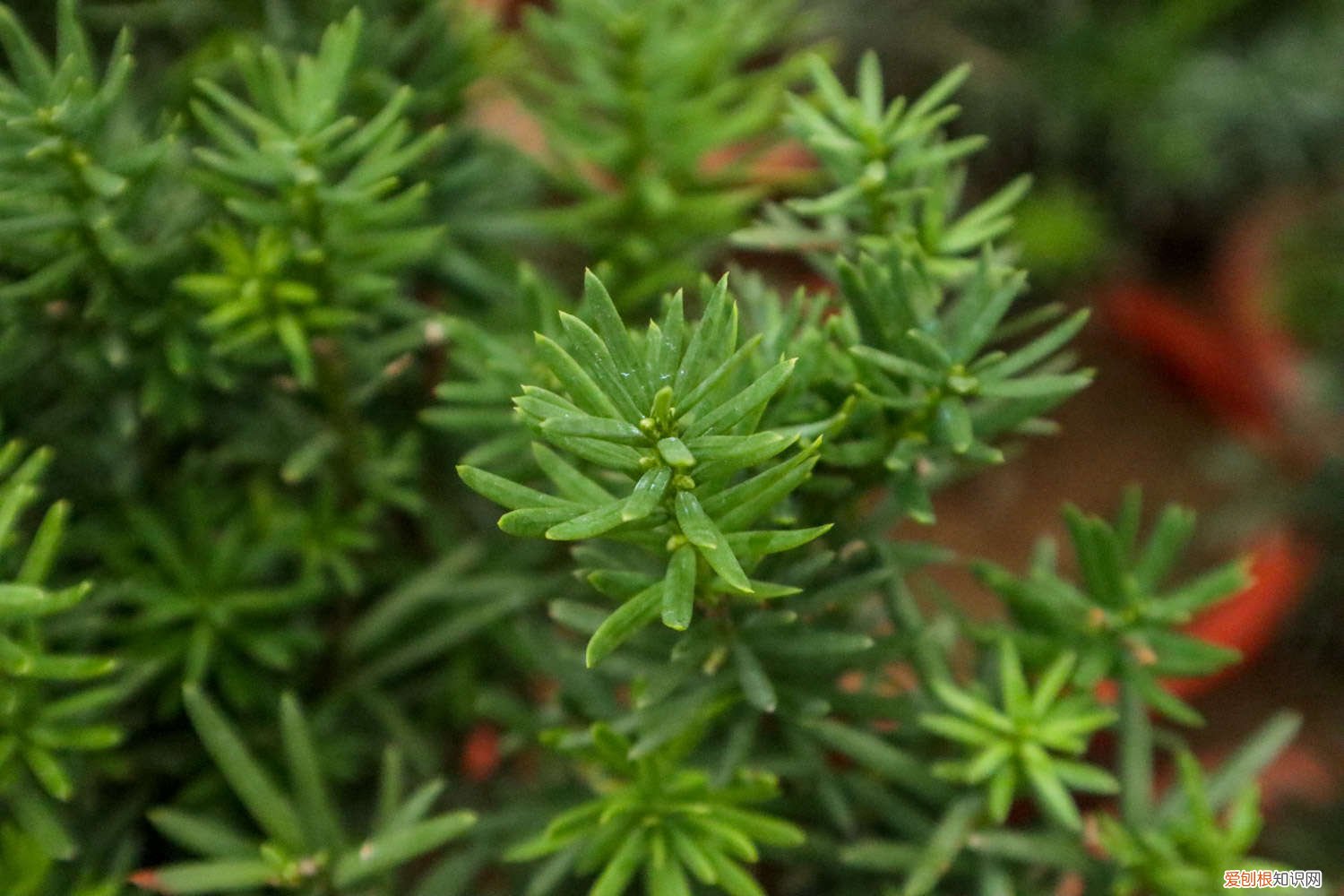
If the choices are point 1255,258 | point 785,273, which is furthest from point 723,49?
point 1255,258

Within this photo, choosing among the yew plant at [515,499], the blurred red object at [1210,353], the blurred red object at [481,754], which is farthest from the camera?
the blurred red object at [1210,353]

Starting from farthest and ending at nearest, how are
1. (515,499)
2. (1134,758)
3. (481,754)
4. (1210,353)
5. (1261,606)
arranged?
(1210,353), (1261,606), (481,754), (1134,758), (515,499)

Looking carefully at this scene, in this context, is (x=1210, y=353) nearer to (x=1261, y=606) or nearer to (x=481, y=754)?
(x=1261, y=606)

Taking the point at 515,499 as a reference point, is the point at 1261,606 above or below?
below

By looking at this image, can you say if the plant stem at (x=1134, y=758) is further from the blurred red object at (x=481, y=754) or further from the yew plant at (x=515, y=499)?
the blurred red object at (x=481, y=754)

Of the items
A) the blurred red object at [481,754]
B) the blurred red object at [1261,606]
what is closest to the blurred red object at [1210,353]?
the blurred red object at [1261,606]

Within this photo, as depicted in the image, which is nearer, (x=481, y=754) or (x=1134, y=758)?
(x=1134, y=758)

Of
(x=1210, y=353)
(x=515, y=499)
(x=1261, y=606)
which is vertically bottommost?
(x=1261, y=606)

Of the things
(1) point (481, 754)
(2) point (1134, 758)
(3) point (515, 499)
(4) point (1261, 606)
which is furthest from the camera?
(4) point (1261, 606)

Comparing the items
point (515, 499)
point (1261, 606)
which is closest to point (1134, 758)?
point (515, 499)
